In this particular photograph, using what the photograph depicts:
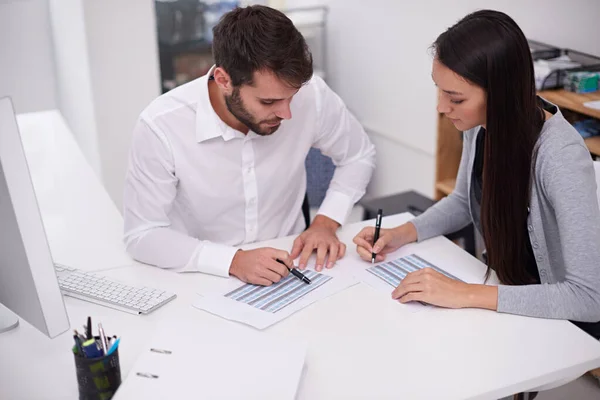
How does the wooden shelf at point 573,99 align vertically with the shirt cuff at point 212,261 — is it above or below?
above

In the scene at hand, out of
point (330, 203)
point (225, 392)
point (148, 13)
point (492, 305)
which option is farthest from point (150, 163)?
point (148, 13)

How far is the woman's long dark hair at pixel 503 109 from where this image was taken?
1.49 metres

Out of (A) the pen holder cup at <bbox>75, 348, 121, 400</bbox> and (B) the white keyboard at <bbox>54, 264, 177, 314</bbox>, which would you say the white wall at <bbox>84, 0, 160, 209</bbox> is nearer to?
(B) the white keyboard at <bbox>54, 264, 177, 314</bbox>

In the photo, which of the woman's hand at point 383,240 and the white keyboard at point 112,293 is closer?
the white keyboard at point 112,293

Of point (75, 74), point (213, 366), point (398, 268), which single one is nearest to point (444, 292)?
point (398, 268)

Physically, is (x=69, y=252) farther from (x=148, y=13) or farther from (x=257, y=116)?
(x=148, y=13)

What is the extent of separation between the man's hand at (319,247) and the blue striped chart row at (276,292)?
6 cm

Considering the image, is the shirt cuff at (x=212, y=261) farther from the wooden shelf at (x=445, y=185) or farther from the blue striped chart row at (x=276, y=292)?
the wooden shelf at (x=445, y=185)

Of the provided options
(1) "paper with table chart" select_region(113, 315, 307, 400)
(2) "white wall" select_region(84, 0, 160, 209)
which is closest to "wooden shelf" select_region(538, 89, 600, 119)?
(1) "paper with table chart" select_region(113, 315, 307, 400)

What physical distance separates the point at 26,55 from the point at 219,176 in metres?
2.44

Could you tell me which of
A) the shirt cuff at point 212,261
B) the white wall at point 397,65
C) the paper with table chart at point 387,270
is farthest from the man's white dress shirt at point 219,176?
the white wall at point 397,65

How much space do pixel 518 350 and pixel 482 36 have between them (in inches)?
25.1

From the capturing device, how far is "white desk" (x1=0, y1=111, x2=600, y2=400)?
125cm

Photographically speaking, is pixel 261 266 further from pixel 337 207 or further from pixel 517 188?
pixel 517 188
